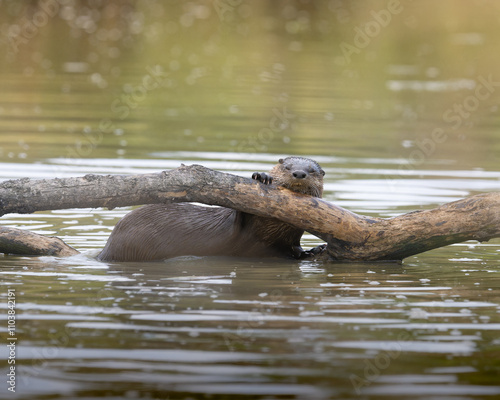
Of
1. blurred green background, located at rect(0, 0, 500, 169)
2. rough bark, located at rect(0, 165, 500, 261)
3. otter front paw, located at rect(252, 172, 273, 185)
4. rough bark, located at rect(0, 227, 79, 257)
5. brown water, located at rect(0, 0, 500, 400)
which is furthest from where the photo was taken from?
blurred green background, located at rect(0, 0, 500, 169)

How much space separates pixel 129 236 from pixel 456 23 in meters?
26.1

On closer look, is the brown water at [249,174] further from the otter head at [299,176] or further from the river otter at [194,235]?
the otter head at [299,176]

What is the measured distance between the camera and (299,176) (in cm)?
604

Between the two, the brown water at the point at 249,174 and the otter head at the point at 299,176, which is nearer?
the brown water at the point at 249,174

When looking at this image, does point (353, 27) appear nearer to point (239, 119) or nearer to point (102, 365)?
point (239, 119)

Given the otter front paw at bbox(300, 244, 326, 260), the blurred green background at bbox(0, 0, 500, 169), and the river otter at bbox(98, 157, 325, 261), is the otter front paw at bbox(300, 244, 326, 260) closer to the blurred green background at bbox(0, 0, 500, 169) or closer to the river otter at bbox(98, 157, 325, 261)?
the river otter at bbox(98, 157, 325, 261)

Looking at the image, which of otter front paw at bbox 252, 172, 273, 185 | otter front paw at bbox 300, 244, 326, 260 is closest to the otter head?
otter front paw at bbox 252, 172, 273, 185

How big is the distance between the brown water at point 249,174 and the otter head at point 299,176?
0.54m

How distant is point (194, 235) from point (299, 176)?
3.36ft

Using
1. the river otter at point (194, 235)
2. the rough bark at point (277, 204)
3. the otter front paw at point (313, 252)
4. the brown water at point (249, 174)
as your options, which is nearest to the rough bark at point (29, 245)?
the brown water at point (249, 174)

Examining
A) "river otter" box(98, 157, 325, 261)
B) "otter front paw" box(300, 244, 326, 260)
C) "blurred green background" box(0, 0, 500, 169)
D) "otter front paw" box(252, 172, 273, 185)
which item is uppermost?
"blurred green background" box(0, 0, 500, 169)

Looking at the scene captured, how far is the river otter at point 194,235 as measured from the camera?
21.6ft

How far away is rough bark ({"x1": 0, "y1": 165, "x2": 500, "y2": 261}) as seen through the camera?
19.1 ft

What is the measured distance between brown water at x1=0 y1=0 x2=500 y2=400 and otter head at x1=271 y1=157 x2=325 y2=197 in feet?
1.79
